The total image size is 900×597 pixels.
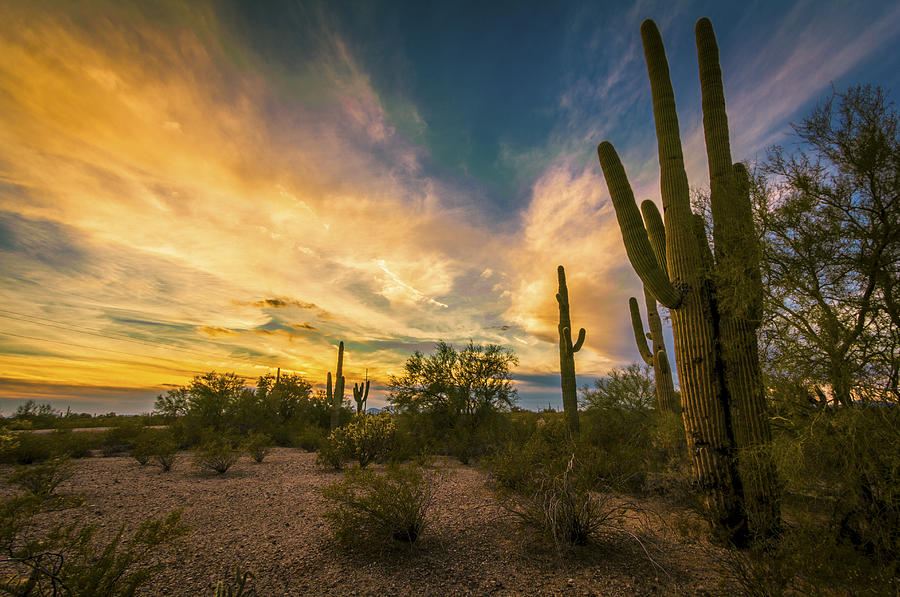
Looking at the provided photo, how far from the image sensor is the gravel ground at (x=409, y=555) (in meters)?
3.83

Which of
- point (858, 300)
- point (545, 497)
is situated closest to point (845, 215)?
point (858, 300)

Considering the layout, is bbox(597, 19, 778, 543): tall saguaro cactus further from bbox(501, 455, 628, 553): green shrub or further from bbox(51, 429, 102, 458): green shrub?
bbox(51, 429, 102, 458): green shrub

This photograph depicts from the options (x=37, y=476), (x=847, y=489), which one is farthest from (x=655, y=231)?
(x=37, y=476)

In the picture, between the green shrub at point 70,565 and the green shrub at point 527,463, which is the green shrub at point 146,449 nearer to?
the green shrub at point 70,565

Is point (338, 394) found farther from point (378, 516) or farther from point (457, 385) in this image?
point (378, 516)

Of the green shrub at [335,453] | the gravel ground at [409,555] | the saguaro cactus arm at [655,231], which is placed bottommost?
the gravel ground at [409,555]

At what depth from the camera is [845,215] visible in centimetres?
472

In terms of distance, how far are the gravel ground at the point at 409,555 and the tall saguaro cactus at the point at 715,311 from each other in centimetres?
86

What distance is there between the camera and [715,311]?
17.9 ft

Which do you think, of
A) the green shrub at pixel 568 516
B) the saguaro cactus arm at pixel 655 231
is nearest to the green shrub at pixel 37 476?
the green shrub at pixel 568 516

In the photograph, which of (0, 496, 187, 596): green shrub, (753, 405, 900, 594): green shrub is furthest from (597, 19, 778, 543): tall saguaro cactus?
(0, 496, 187, 596): green shrub

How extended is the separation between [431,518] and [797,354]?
5.67 m

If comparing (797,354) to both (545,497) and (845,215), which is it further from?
(545,497)

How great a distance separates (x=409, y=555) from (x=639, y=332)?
10.1 m
